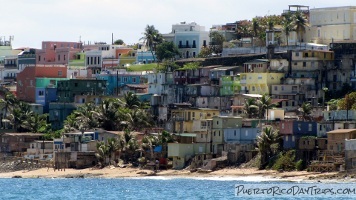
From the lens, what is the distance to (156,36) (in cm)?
17675

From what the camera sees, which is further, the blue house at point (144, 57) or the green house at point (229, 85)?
the blue house at point (144, 57)

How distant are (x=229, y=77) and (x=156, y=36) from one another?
2819 centimetres

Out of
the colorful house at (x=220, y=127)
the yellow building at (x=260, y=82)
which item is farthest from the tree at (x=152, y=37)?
the colorful house at (x=220, y=127)

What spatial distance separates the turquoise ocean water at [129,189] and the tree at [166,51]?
43.6 meters

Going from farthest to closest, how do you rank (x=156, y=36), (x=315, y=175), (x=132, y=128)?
1. (x=156, y=36)
2. (x=132, y=128)
3. (x=315, y=175)

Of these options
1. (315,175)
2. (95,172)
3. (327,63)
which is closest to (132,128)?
(95,172)

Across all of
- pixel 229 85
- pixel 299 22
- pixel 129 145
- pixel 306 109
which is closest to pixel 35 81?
pixel 229 85

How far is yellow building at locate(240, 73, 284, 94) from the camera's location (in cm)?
14562

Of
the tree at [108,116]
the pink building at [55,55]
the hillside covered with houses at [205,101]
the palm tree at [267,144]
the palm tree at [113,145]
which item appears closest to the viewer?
the palm tree at [267,144]

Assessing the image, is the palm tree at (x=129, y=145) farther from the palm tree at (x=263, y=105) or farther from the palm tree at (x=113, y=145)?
the palm tree at (x=263, y=105)

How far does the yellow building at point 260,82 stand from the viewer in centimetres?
14562

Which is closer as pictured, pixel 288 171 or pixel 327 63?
pixel 288 171

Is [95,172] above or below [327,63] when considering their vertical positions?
below

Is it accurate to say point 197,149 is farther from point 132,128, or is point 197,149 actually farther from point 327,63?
point 327,63
